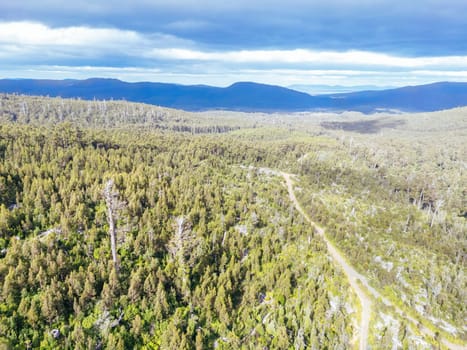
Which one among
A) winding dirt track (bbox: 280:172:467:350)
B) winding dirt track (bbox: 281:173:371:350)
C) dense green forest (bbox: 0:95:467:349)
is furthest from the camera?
winding dirt track (bbox: 280:172:467:350)

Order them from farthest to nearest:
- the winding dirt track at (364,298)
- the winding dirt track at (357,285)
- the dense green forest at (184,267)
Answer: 1. the winding dirt track at (364,298)
2. the winding dirt track at (357,285)
3. the dense green forest at (184,267)

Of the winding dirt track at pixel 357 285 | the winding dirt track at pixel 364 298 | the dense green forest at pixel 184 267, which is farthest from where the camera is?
the winding dirt track at pixel 364 298

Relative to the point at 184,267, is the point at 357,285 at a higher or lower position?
lower

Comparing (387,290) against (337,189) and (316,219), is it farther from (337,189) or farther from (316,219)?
(337,189)

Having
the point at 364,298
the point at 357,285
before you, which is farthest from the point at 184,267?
the point at 357,285

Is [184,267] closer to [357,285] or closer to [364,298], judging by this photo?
[364,298]

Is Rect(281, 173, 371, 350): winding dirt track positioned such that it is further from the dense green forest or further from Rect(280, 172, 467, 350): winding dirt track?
the dense green forest

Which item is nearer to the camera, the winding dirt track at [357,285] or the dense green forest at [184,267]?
the dense green forest at [184,267]

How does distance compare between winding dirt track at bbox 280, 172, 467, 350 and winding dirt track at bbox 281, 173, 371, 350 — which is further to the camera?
winding dirt track at bbox 280, 172, 467, 350

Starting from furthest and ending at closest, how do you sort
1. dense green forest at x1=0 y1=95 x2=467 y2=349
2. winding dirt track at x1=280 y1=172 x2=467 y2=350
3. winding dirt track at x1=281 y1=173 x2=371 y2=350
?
winding dirt track at x1=280 y1=172 x2=467 y2=350, winding dirt track at x1=281 y1=173 x2=371 y2=350, dense green forest at x1=0 y1=95 x2=467 y2=349

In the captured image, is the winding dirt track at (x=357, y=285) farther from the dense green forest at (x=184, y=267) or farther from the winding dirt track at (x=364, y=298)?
the dense green forest at (x=184, y=267)

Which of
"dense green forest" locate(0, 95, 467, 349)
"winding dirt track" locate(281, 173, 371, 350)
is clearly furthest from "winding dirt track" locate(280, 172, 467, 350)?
"dense green forest" locate(0, 95, 467, 349)

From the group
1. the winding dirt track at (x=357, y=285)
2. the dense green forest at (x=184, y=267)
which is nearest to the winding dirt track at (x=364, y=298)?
the winding dirt track at (x=357, y=285)
